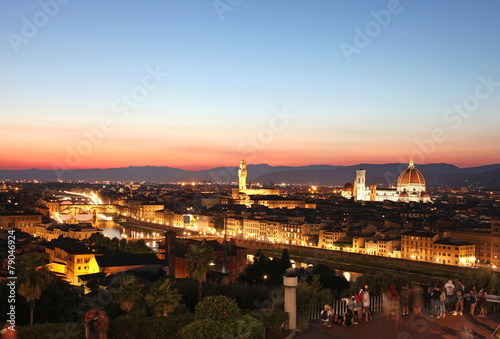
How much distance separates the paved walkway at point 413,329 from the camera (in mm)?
5754

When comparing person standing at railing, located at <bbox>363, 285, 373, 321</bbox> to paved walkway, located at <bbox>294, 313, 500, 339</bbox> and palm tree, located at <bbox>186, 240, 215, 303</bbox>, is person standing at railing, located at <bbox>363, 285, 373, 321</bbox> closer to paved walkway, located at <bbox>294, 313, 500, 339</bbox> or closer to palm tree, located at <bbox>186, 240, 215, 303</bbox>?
paved walkway, located at <bbox>294, 313, 500, 339</bbox>

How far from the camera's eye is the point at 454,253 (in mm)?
27328

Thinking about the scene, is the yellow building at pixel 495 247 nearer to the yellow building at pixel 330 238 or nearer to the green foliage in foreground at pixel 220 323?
the yellow building at pixel 330 238

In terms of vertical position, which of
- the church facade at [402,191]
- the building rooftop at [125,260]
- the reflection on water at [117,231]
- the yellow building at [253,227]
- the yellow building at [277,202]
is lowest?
the reflection on water at [117,231]

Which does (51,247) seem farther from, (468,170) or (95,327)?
(468,170)

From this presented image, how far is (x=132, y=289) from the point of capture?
7.27 metres

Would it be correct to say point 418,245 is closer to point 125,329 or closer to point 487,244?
point 487,244

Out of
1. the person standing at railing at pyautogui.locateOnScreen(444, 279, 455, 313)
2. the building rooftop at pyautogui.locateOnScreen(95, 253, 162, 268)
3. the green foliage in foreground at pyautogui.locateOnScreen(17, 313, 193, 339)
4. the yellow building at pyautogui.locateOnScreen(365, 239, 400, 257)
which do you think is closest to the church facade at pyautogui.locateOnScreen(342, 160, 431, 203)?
the yellow building at pyautogui.locateOnScreen(365, 239, 400, 257)

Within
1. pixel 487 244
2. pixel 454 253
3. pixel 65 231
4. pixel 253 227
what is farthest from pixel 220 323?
pixel 253 227

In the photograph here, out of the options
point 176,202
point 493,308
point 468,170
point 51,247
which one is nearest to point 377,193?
point 176,202

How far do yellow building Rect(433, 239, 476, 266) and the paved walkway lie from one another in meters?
22.2

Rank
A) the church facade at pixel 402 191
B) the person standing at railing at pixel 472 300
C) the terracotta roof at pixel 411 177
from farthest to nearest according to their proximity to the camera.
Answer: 1. the terracotta roof at pixel 411 177
2. the church facade at pixel 402 191
3. the person standing at railing at pixel 472 300

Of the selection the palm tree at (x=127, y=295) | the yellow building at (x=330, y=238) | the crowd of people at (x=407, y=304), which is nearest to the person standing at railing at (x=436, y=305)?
the crowd of people at (x=407, y=304)

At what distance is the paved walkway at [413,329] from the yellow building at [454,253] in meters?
22.2
